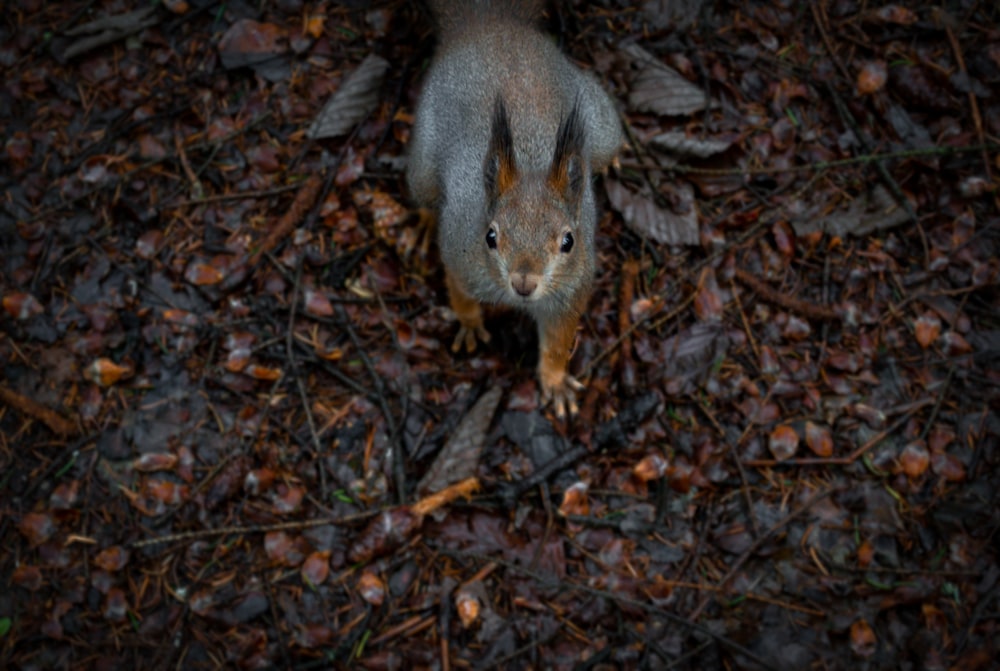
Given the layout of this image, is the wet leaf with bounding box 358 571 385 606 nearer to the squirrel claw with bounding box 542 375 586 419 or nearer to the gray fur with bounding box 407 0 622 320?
the squirrel claw with bounding box 542 375 586 419

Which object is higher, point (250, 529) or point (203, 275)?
Answer: point (203, 275)

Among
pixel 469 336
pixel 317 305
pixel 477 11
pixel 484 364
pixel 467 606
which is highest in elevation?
pixel 477 11

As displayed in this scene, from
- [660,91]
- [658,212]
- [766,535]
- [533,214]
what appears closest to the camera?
[533,214]

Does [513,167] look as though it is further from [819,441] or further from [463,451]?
[819,441]

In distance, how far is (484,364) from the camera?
10.6ft

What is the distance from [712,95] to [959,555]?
7.57 feet

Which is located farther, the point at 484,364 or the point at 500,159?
the point at 484,364

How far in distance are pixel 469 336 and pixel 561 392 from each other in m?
0.48

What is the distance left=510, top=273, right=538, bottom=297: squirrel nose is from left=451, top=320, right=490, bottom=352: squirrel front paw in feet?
2.93

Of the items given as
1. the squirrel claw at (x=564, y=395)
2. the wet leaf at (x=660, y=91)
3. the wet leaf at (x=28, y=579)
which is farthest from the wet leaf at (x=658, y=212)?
the wet leaf at (x=28, y=579)

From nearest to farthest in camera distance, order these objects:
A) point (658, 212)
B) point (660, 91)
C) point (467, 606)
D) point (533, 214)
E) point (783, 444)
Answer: point (533, 214)
point (467, 606)
point (783, 444)
point (658, 212)
point (660, 91)

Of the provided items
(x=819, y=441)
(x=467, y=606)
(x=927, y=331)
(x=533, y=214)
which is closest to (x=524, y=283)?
(x=533, y=214)

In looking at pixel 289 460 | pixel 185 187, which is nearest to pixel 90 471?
pixel 289 460

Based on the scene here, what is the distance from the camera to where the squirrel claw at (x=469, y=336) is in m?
3.21
